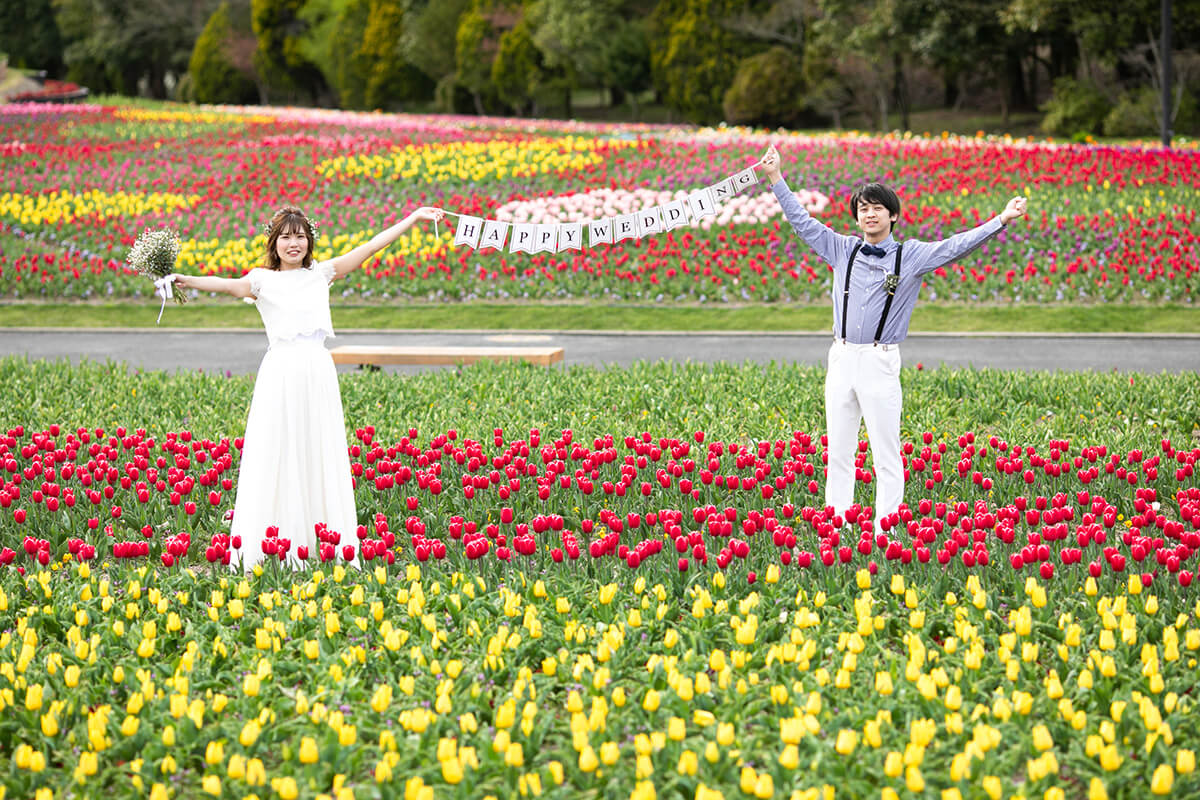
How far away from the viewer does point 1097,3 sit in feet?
103

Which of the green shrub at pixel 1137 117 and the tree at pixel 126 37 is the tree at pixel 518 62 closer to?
the green shrub at pixel 1137 117

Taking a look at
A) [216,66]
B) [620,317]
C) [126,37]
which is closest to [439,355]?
[620,317]

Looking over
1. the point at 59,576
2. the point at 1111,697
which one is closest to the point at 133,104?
the point at 59,576

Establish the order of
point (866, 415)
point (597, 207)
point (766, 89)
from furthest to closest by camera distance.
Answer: point (766, 89), point (597, 207), point (866, 415)

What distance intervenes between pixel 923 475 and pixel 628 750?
406cm

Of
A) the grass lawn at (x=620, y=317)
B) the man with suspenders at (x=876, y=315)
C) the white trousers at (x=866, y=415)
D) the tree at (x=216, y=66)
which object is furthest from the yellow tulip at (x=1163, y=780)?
the tree at (x=216, y=66)

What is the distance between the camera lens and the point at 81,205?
24.3 m

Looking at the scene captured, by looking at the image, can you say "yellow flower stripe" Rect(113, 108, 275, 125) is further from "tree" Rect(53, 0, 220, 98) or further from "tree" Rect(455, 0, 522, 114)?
"tree" Rect(53, 0, 220, 98)

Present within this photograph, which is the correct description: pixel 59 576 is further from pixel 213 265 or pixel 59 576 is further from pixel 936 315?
pixel 213 265

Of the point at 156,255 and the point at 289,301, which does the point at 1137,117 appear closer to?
the point at 289,301

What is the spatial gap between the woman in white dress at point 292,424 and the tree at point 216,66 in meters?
58.2

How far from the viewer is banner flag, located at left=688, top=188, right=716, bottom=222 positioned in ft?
24.0

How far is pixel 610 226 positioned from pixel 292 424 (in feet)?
7.26

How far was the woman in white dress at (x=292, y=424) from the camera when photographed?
6582 millimetres
